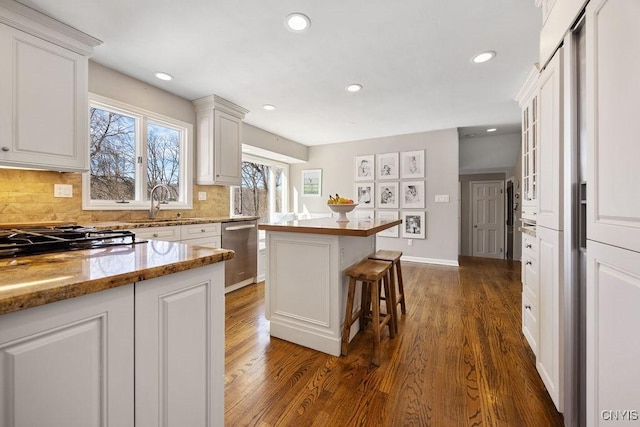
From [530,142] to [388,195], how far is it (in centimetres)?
319

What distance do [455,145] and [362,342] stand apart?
397 cm

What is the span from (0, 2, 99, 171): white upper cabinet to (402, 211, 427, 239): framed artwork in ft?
15.4

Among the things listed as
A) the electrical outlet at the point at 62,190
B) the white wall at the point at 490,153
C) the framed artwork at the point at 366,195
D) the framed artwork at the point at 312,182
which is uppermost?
the white wall at the point at 490,153

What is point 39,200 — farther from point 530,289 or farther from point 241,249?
point 530,289

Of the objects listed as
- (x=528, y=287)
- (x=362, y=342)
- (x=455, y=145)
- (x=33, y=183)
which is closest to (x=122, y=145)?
(x=33, y=183)

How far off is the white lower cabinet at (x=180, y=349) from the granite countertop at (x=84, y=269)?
53 mm

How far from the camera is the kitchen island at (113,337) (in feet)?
1.87

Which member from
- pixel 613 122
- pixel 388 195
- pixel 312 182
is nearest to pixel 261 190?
pixel 312 182

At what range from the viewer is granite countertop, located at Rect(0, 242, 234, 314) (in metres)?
0.57

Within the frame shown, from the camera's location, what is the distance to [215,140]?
11.1ft

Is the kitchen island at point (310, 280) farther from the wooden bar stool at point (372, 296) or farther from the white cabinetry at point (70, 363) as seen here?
the white cabinetry at point (70, 363)

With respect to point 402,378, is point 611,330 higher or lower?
higher

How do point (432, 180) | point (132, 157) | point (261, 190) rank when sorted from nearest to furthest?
point (132, 157), point (432, 180), point (261, 190)

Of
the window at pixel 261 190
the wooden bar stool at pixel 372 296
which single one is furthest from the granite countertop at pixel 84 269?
the window at pixel 261 190
